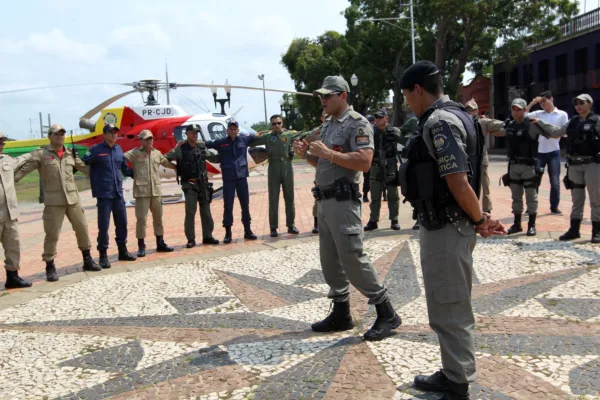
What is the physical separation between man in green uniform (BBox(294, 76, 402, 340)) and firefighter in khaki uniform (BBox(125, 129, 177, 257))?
4313mm

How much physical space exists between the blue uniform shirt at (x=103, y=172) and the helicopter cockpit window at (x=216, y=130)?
789 cm

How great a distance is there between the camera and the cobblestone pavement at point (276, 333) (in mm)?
3285

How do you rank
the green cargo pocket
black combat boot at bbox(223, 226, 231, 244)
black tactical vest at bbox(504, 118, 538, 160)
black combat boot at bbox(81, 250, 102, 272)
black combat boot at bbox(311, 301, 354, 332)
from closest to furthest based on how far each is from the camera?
the green cargo pocket, black combat boot at bbox(311, 301, 354, 332), black combat boot at bbox(81, 250, 102, 272), black tactical vest at bbox(504, 118, 538, 160), black combat boot at bbox(223, 226, 231, 244)

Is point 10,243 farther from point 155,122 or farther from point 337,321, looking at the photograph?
point 155,122

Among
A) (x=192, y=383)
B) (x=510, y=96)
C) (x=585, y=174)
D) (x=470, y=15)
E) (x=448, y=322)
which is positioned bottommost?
(x=192, y=383)

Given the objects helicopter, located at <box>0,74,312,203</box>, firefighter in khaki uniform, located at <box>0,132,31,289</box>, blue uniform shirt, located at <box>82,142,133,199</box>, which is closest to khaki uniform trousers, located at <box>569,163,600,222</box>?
blue uniform shirt, located at <box>82,142,133,199</box>

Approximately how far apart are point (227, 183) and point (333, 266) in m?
4.72

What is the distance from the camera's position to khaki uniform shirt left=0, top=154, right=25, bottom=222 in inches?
241

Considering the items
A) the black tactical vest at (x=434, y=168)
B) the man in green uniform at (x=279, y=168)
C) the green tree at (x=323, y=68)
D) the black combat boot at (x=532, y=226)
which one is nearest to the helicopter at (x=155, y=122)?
the man in green uniform at (x=279, y=168)

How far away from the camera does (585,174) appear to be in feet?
22.6

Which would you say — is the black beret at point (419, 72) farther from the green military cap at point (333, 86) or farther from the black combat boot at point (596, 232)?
the black combat boot at point (596, 232)

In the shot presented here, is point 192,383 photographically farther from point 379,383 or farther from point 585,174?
point 585,174

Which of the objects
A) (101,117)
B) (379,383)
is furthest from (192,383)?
(101,117)

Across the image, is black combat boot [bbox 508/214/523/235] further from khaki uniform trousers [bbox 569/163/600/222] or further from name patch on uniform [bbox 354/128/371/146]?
name patch on uniform [bbox 354/128/371/146]
